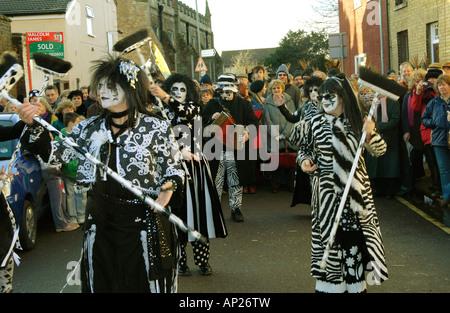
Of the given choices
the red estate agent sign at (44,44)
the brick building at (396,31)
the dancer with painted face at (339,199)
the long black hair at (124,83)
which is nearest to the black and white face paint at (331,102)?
the dancer with painted face at (339,199)

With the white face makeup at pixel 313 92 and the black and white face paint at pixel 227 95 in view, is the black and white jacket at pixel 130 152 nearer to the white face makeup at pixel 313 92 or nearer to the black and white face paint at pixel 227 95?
the white face makeup at pixel 313 92

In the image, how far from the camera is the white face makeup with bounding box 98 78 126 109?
14.1ft

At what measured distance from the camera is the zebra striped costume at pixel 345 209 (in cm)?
502

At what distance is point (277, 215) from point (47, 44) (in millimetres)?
14930

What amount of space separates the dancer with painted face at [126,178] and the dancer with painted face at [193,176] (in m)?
1.97

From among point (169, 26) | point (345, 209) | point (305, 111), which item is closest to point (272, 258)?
point (305, 111)

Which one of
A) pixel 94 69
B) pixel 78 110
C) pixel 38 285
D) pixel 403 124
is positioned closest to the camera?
pixel 94 69

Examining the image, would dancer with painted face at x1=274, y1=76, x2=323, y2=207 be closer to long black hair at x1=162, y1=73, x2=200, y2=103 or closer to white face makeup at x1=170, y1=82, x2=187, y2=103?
long black hair at x1=162, y1=73, x2=200, y2=103

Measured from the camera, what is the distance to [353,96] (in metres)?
5.16

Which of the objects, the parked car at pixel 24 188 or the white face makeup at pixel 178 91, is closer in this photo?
the white face makeup at pixel 178 91

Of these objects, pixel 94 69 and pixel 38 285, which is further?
pixel 38 285

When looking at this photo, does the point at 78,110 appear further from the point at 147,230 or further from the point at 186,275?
the point at 147,230

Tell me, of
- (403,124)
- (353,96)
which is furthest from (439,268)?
(403,124)

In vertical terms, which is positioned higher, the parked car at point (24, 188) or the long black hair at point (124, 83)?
the long black hair at point (124, 83)
